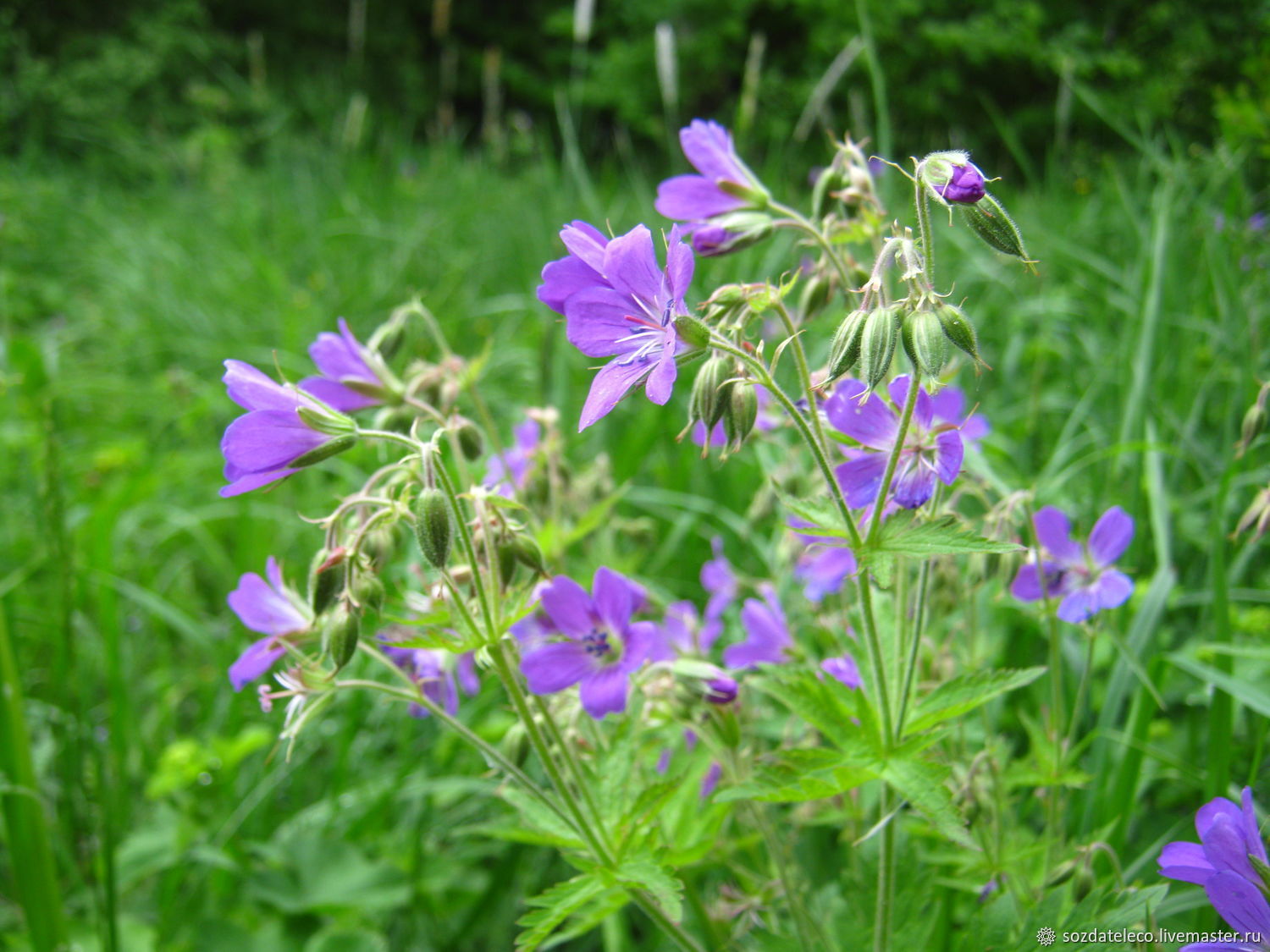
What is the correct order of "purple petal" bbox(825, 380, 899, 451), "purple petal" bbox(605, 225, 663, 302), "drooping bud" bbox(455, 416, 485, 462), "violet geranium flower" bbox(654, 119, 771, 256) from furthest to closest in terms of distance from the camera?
"drooping bud" bbox(455, 416, 485, 462) < "violet geranium flower" bbox(654, 119, 771, 256) < "purple petal" bbox(825, 380, 899, 451) < "purple petal" bbox(605, 225, 663, 302)

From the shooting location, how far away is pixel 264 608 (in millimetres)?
1261

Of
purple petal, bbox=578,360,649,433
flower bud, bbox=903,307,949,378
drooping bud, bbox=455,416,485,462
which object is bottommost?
drooping bud, bbox=455,416,485,462

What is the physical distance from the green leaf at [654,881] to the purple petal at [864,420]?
0.59m

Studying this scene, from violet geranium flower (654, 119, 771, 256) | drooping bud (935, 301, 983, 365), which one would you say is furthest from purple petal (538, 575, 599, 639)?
drooping bud (935, 301, 983, 365)

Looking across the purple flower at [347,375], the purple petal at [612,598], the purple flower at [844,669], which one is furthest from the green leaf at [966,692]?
the purple flower at [347,375]

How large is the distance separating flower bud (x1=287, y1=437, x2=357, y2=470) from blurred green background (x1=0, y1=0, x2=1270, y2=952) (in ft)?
1.81

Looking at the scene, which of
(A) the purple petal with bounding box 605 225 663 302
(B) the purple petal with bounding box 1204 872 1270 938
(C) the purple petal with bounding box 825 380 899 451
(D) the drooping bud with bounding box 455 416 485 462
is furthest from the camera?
(D) the drooping bud with bounding box 455 416 485 462

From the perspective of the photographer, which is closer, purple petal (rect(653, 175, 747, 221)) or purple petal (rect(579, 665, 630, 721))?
purple petal (rect(579, 665, 630, 721))

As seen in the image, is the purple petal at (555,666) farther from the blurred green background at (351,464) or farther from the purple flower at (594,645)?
the blurred green background at (351,464)

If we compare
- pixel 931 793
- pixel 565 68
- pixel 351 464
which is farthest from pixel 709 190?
pixel 565 68

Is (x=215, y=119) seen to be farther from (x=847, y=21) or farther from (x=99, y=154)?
(x=847, y=21)

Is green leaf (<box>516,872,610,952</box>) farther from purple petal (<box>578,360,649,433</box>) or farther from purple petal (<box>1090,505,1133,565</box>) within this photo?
purple petal (<box>1090,505,1133,565</box>)

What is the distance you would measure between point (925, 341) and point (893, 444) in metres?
0.28

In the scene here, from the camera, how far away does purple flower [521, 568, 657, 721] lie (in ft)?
3.93
